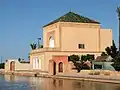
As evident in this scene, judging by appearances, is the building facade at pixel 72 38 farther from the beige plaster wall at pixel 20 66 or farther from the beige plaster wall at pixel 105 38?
the beige plaster wall at pixel 20 66

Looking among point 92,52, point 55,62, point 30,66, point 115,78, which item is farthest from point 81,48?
point 115,78

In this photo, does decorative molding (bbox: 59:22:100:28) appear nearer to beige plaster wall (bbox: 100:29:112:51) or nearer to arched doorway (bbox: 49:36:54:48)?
beige plaster wall (bbox: 100:29:112:51)

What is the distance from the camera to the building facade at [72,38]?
58.0 m

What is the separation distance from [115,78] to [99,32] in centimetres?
2739

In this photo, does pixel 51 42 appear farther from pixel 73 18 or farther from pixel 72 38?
pixel 73 18

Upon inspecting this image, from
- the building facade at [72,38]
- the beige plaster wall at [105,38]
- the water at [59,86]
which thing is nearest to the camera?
the water at [59,86]

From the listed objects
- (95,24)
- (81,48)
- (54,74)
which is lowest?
(54,74)

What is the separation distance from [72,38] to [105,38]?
6.04 m

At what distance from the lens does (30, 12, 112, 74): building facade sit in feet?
190

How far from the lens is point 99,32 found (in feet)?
199

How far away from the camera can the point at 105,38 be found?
202 ft

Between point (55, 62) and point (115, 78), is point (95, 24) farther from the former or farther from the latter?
point (115, 78)

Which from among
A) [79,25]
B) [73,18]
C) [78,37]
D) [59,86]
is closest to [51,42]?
[78,37]

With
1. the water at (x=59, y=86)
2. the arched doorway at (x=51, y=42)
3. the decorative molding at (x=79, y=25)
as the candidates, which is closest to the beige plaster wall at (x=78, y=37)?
the decorative molding at (x=79, y=25)
